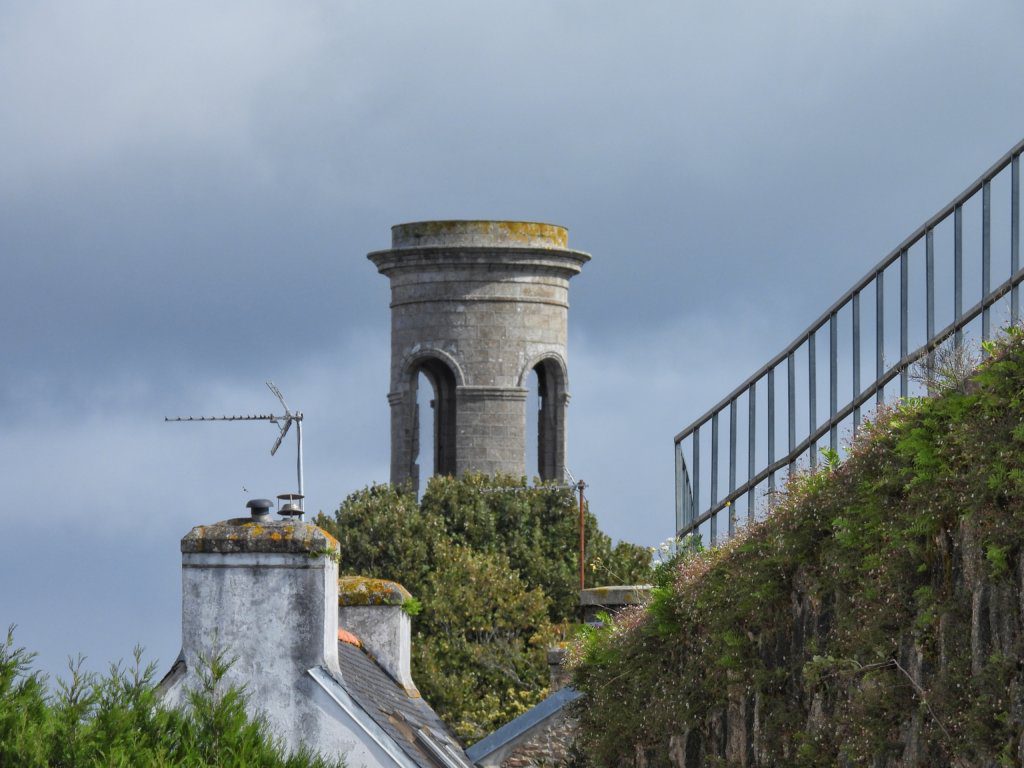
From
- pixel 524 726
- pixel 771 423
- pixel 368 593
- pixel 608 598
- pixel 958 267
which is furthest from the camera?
pixel 608 598

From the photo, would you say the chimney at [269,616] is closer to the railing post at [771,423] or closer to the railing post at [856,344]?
the railing post at [771,423]

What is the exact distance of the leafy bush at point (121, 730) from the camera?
40.1 ft

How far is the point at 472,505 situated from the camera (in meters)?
56.2

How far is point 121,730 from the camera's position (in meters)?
12.6

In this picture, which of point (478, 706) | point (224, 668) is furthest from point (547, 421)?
point (224, 668)

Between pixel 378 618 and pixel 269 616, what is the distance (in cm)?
508

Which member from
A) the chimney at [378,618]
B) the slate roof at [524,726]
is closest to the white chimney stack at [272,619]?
the slate roof at [524,726]

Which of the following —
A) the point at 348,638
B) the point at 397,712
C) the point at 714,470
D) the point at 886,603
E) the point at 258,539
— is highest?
the point at 714,470

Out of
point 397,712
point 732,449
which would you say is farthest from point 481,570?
point 732,449

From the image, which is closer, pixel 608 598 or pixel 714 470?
pixel 714 470

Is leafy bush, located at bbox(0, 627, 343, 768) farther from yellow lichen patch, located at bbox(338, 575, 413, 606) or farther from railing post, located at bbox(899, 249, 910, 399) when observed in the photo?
yellow lichen patch, located at bbox(338, 575, 413, 606)

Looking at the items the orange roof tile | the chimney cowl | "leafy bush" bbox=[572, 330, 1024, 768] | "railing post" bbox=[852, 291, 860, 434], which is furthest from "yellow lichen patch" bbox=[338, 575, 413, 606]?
"railing post" bbox=[852, 291, 860, 434]

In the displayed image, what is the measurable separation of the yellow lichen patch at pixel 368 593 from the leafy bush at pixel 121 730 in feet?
31.9

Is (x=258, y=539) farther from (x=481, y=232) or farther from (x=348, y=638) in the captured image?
(x=481, y=232)
